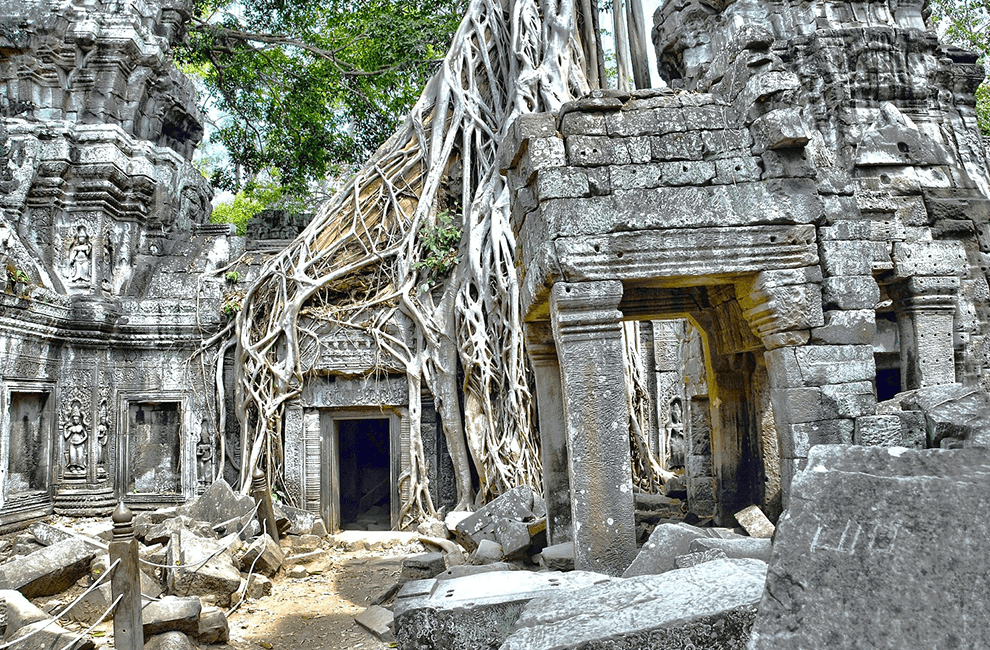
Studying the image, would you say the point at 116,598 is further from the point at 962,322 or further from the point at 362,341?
the point at 962,322

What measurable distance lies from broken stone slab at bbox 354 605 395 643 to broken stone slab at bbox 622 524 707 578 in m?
1.97

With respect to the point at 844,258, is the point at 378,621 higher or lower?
lower

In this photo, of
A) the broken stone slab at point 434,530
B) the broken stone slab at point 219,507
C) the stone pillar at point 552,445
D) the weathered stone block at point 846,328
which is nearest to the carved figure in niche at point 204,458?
the broken stone slab at point 219,507

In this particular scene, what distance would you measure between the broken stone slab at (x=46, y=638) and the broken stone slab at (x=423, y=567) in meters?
2.09

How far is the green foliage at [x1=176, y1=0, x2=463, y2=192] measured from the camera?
1323 centimetres

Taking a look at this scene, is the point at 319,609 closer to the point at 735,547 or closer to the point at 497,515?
the point at 497,515

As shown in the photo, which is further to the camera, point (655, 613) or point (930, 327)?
point (930, 327)

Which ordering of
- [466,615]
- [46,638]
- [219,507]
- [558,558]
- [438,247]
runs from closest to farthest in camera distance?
[466,615]
[46,638]
[558,558]
[219,507]
[438,247]

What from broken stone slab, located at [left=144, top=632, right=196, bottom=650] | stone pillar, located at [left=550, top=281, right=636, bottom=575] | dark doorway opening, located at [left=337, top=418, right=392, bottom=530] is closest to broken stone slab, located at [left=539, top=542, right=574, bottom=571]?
stone pillar, located at [left=550, top=281, right=636, bottom=575]

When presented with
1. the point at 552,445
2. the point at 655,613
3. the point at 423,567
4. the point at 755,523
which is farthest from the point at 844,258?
the point at 423,567

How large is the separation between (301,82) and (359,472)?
7.58 m

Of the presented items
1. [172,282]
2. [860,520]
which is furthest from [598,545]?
[172,282]

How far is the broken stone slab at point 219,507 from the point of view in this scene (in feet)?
21.4

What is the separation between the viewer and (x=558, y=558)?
4.36 metres
